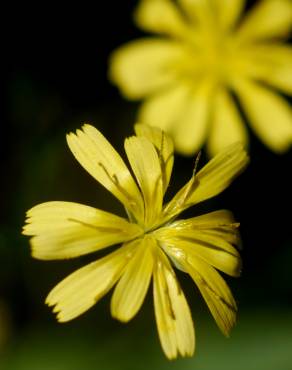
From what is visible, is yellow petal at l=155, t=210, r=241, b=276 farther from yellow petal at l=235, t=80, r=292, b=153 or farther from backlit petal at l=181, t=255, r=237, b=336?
yellow petal at l=235, t=80, r=292, b=153

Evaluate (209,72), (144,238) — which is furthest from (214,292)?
(209,72)

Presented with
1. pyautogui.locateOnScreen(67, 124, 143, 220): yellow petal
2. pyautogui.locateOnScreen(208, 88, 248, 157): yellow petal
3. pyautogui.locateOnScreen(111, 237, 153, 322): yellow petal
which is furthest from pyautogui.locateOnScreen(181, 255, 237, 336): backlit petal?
pyautogui.locateOnScreen(208, 88, 248, 157): yellow petal

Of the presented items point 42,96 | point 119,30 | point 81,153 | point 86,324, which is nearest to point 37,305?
point 86,324

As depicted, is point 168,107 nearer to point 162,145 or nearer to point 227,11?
point 227,11

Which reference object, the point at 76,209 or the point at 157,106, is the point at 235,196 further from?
the point at 76,209

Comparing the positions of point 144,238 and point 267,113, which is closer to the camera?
point 144,238

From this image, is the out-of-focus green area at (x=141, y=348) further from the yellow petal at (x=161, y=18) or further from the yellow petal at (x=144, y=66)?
the yellow petal at (x=161, y=18)
